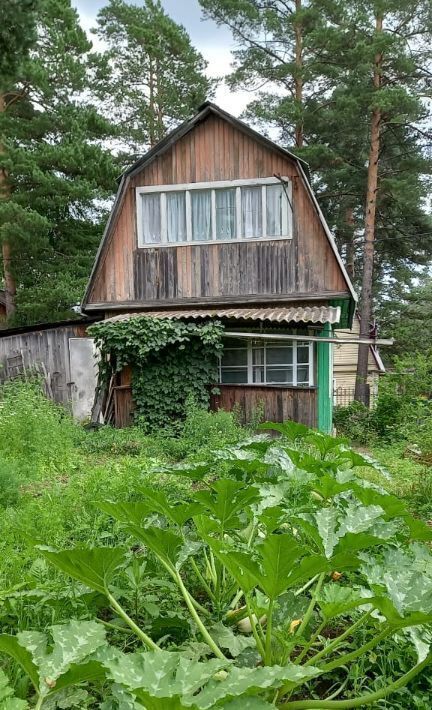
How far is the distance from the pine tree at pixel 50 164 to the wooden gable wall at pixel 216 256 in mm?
5978

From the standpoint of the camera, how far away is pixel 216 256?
→ 1027 cm

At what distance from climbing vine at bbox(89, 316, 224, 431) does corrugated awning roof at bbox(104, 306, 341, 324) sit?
0.73 feet

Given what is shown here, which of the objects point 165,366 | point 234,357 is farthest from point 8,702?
point 234,357

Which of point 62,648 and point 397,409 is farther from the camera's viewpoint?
point 397,409

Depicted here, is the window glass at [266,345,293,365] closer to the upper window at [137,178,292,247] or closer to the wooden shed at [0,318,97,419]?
the upper window at [137,178,292,247]

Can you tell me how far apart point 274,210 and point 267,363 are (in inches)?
128

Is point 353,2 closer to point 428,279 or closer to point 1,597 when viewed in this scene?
point 428,279

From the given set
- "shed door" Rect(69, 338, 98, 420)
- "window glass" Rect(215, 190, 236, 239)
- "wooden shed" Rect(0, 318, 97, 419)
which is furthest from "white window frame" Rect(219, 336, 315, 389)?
"shed door" Rect(69, 338, 98, 420)

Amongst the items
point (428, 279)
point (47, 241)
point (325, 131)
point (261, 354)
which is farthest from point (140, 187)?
point (428, 279)

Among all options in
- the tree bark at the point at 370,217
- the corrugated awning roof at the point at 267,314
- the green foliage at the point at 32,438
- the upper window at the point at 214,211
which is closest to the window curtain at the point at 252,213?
the upper window at the point at 214,211

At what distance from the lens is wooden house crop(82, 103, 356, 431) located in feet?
32.0

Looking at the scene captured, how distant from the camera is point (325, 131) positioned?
18938 mm

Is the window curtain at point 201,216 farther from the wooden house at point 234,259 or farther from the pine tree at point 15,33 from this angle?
the pine tree at point 15,33

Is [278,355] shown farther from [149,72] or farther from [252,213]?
[149,72]
